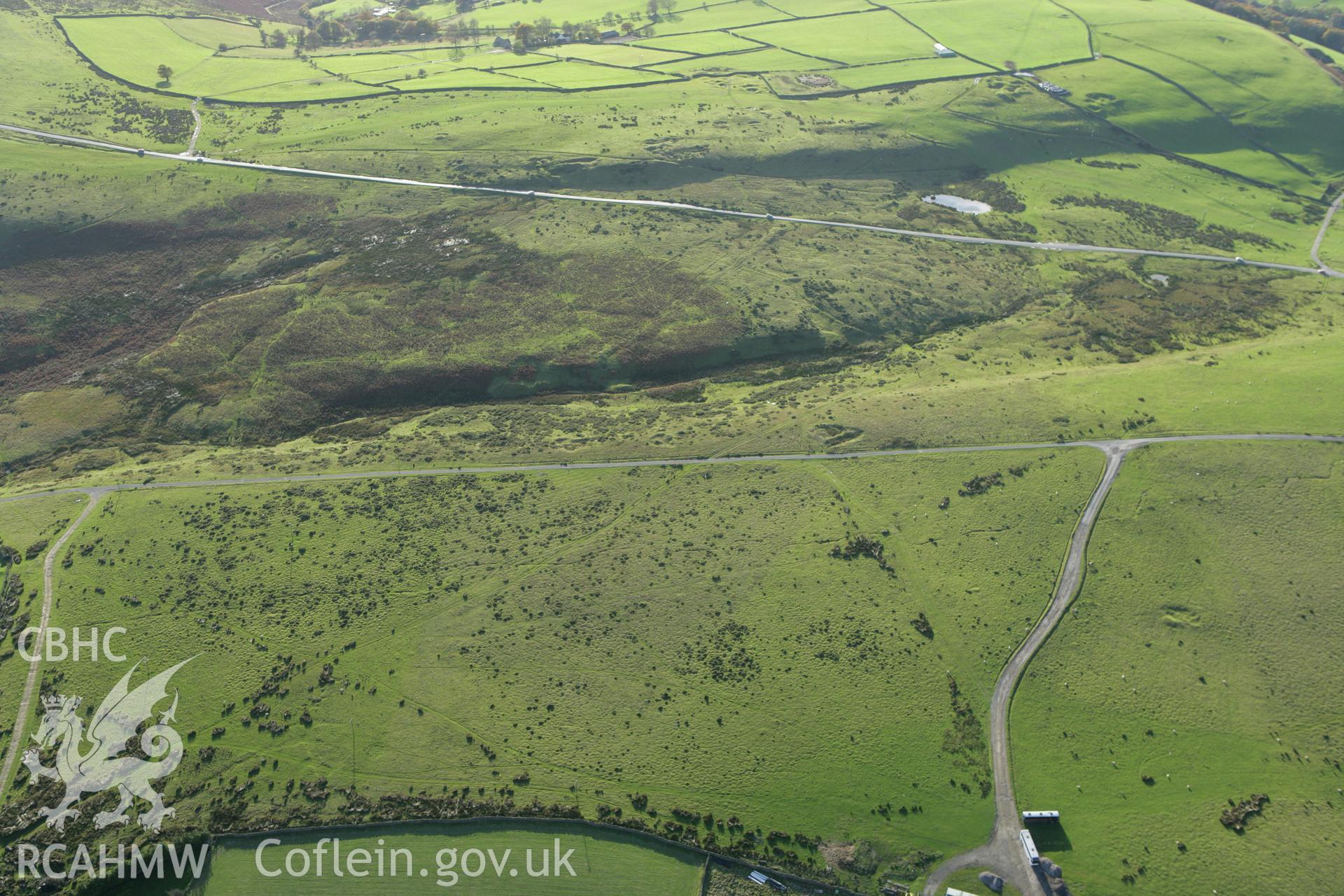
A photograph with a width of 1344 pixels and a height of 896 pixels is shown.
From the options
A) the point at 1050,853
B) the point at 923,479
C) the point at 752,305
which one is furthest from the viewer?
the point at 752,305

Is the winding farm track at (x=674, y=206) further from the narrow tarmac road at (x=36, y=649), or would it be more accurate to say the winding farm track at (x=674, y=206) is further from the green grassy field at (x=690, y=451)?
the narrow tarmac road at (x=36, y=649)

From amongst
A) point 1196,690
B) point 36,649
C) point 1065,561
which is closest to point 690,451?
point 1065,561

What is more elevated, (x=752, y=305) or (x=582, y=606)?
(x=752, y=305)

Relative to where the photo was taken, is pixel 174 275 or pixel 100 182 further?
pixel 100 182

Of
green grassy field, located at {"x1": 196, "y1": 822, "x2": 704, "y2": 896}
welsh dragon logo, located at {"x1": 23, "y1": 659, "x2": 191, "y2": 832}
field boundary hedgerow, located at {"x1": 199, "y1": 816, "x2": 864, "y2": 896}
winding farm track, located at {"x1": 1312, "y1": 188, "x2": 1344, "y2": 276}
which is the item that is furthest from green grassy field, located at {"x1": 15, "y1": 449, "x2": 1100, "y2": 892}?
winding farm track, located at {"x1": 1312, "y1": 188, "x2": 1344, "y2": 276}

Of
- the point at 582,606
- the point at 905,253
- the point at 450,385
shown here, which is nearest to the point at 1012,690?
the point at 582,606

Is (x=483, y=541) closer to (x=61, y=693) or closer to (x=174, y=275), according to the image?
(x=61, y=693)

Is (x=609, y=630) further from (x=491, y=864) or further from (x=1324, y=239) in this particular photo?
(x=1324, y=239)
